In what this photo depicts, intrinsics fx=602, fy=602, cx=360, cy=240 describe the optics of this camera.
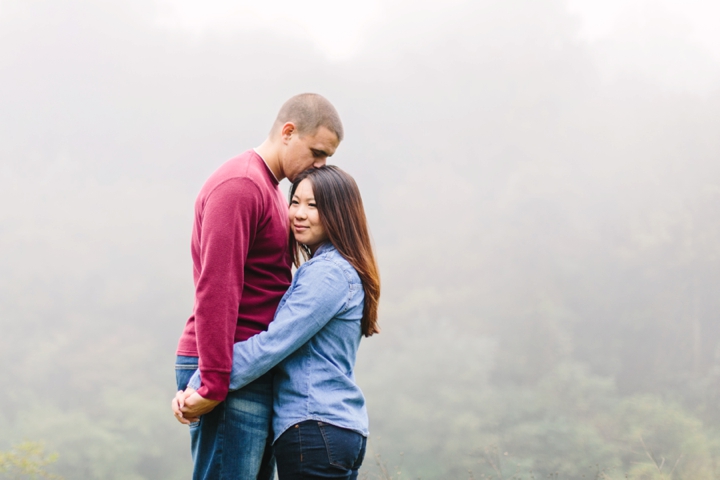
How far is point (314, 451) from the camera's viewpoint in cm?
146

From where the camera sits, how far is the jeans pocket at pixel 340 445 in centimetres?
147

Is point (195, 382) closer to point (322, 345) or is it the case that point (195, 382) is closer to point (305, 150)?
point (322, 345)

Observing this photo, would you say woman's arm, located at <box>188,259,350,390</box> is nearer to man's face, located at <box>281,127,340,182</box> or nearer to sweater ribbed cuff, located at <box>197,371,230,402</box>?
sweater ribbed cuff, located at <box>197,371,230,402</box>

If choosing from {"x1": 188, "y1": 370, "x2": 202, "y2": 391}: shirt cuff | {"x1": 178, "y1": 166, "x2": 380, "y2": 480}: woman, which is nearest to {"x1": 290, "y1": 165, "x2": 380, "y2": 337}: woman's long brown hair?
{"x1": 178, "y1": 166, "x2": 380, "y2": 480}: woman

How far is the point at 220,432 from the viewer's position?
1.56 metres

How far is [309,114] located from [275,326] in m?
0.67

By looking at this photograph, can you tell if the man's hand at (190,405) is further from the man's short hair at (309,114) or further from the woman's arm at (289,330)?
the man's short hair at (309,114)

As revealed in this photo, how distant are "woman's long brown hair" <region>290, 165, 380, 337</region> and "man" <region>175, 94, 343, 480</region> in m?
0.13

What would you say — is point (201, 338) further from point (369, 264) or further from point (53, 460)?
point (53, 460)

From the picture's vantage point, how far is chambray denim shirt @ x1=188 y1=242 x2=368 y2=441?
4.88ft

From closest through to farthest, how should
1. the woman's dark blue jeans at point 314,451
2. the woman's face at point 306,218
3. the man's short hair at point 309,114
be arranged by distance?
the woman's dark blue jeans at point 314,451, the woman's face at point 306,218, the man's short hair at point 309,114

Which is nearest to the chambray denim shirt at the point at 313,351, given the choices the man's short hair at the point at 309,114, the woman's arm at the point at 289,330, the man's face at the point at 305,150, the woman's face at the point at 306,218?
the woman's arm at the point at 289,330

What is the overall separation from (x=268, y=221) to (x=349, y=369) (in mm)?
459

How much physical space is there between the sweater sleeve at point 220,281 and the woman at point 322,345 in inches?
2.0
